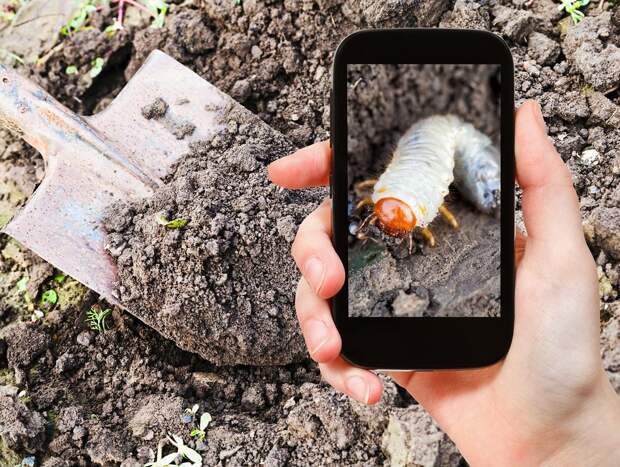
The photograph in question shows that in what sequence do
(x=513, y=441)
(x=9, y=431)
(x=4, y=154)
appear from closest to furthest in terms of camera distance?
(x=513, y=441) < (x=9, y=431) < (x=4, y=154)

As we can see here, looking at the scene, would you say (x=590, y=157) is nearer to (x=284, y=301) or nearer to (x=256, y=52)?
(x=284, y=301)

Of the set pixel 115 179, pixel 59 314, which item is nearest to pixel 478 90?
pixel 115 179

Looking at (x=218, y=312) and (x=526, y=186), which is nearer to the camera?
(x=526, y=186)

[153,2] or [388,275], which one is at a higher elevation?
[153,2]

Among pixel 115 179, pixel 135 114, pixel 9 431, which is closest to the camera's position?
pixel 9 431

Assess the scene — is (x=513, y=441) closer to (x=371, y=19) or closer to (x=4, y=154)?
(x=371, y=19)

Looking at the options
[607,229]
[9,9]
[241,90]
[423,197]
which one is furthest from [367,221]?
[9,9]

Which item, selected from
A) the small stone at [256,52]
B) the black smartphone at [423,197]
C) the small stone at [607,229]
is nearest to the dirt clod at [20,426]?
the black smartphone at [423,197]
